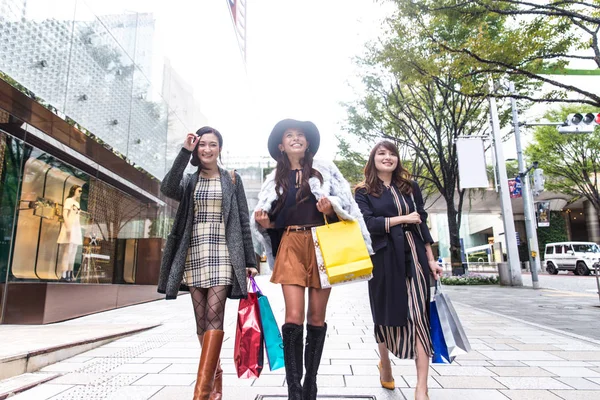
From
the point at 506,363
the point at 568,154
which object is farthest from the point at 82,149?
the point at 568,154

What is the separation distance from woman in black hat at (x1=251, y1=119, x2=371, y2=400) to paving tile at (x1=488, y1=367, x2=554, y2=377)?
1851mm

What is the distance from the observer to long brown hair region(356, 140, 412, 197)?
276cm

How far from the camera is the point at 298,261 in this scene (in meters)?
2.28

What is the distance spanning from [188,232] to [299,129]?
0.95 metres

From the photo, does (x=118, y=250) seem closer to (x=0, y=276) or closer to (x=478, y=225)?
(x=0, y=276)

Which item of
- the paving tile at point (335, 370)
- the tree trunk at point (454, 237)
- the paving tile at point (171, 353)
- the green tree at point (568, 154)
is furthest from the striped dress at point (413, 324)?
the green tree at point (568, 154)

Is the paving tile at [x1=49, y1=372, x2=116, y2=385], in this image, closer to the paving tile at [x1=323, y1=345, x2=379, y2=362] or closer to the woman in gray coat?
the woman in gray coat

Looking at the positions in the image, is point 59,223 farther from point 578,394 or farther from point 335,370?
point 578,394

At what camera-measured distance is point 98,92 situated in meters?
7.11

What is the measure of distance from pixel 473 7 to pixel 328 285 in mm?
6142

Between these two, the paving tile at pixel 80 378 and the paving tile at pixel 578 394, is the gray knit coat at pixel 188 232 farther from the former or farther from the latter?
the paving tile at pixel 578 394

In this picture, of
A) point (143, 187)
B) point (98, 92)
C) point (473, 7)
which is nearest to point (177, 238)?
point (98, 92)

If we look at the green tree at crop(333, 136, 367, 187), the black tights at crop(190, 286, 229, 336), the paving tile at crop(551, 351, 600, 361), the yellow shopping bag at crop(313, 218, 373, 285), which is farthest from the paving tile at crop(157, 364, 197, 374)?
the green tree at crop(333, 136, 367, 187)

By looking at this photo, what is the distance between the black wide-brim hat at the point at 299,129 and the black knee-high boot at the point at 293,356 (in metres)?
1.10
